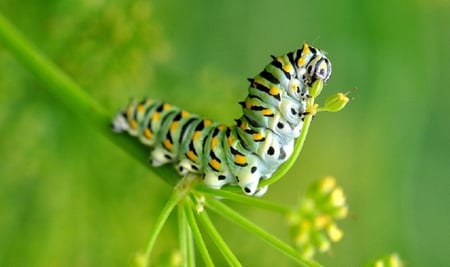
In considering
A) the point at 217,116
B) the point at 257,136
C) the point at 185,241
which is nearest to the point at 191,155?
the point at 257,136

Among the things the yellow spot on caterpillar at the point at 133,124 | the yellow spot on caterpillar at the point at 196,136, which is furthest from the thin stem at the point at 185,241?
the yellow spot on caterpillar at the point at 133,124

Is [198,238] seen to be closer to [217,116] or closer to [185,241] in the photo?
[185,241]

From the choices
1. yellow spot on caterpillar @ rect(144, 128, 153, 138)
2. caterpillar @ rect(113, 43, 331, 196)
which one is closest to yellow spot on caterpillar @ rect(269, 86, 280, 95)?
caterpillar @ rect(113, 43, 331, 196)

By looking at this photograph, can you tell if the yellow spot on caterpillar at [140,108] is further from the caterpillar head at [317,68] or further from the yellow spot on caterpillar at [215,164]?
the caterpillar head at [317,68]

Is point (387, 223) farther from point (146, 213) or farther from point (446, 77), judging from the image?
point (146, 213)

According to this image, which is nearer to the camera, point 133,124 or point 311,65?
point 311,65

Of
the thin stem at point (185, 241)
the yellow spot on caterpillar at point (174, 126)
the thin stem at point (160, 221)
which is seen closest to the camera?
the thin stem at point (160, 221)
